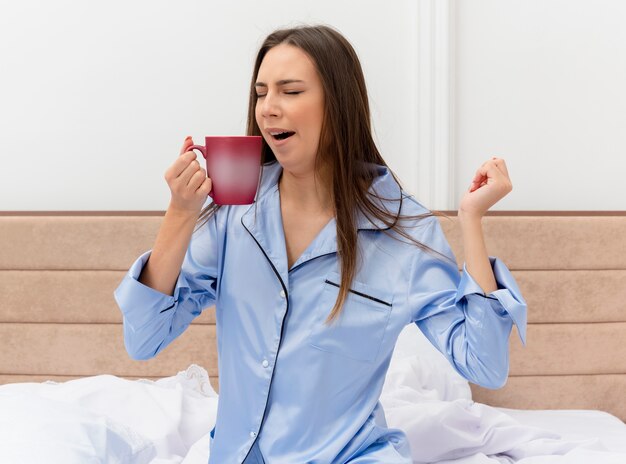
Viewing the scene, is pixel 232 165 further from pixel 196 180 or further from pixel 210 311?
pixel 210 311

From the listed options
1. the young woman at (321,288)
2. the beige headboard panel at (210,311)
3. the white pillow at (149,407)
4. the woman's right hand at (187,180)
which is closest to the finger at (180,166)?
the woman's right hand at (187,180)

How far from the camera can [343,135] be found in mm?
1415

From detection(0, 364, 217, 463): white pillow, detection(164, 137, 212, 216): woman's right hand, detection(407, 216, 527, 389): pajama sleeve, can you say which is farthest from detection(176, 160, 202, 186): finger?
detection(0, 364, 217, 463): white pillow

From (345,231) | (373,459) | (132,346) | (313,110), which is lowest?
(373,459)

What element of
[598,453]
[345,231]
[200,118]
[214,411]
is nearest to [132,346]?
[345,231]

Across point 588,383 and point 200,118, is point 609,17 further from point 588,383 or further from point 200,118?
point 200,118

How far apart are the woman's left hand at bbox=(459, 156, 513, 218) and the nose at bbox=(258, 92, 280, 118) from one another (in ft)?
1.15

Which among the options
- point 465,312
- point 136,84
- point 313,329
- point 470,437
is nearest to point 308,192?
point 313,329

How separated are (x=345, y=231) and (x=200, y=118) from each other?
1204mm

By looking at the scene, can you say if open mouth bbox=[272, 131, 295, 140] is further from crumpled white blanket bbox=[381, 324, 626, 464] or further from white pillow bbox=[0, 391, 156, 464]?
crumpled white blanket bbox=[381, 324, 626, 464]

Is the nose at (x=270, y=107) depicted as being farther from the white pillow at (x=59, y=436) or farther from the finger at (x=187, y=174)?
the white pillow at (x=59, y=436)

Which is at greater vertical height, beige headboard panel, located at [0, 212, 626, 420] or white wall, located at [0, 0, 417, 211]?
white wall, located at [0, 0, 417, 211]

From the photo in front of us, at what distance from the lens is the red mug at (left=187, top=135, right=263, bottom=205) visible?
1245 millimetres

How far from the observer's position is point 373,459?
136 centimetres
